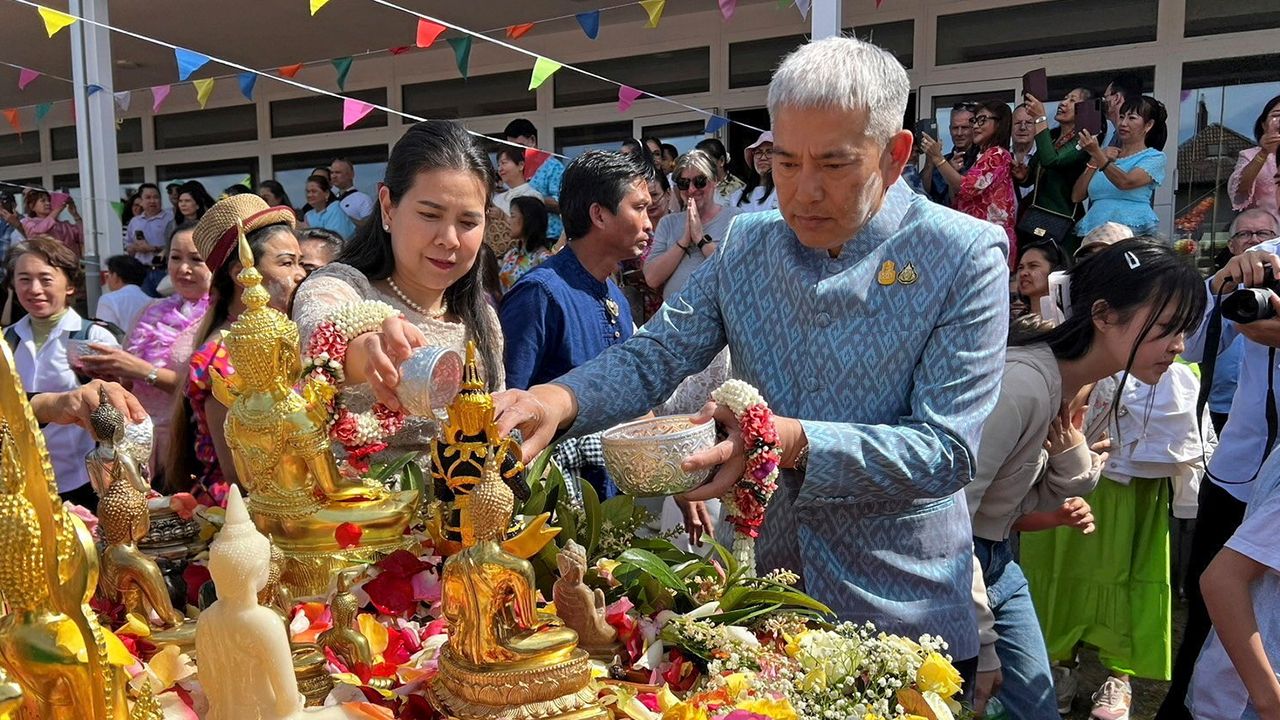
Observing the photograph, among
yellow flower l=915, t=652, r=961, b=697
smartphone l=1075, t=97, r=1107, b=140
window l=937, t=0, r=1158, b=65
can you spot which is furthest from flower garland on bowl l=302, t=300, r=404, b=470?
window l=937, t=0, r=1158, b=65

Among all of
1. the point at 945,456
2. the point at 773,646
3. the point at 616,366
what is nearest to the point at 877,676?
the point at 773,646

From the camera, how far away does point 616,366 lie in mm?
1788

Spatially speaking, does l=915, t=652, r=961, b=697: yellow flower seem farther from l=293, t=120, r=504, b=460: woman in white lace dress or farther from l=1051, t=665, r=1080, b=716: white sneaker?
l=1051, t=665, r=1080, b=716: white sneaker

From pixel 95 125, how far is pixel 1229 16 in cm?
742

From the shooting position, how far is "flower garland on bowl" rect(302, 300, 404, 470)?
1.40m

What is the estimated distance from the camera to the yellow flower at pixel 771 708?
3.60 feet

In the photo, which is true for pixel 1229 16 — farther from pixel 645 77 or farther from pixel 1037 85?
pixel 645 77

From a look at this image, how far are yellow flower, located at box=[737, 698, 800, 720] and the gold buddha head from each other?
67 cm

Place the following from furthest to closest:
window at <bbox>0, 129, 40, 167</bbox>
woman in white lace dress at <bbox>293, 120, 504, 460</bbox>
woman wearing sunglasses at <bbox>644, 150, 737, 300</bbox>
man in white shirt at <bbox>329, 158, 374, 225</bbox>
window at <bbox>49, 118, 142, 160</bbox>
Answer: window at <bbox>0, 129, 40, 167</bbox>
window at <bbox>49, 118, 142, 160</bbox>
man in white shirt at <bbox>329, 158, 374, 225</bbox>
woman wearing sunglasses at <bbox>644, 150, 737, 300</bbox>
woman in white lace dress at <bbox>293, 120, 504, 460</bbox>

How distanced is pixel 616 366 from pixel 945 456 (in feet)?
1.87

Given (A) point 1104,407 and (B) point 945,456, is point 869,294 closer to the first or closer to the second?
(B) point 945,456

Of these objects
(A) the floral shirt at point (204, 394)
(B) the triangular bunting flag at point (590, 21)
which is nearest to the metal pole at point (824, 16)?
(B) the triangular bunting flag at point (590, 21)

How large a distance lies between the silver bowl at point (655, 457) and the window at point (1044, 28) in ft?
24.5

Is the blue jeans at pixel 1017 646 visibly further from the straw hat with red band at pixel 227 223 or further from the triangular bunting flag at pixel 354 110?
the triangular bunting flag at pixel 354 110
